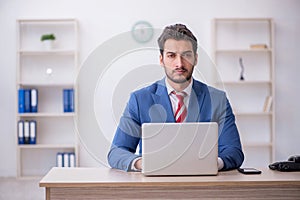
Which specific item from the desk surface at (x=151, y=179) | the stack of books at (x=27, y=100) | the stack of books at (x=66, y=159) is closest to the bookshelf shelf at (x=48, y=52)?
the stack of books at (x=27, y=100)

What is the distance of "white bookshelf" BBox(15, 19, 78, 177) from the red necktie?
3.30m

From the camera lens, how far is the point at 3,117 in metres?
5.88

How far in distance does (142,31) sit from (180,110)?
317cm

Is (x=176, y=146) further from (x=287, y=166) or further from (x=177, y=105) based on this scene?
(x=287, y=166)

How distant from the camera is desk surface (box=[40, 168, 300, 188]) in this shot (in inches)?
86.0

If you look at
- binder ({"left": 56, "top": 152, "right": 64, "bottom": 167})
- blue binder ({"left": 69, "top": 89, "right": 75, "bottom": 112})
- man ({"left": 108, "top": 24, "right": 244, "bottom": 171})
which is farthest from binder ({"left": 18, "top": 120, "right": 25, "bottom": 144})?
man ({"left": 108, "top": 24, "right": 244, "bottom": 171})

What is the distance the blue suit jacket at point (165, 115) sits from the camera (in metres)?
2.61

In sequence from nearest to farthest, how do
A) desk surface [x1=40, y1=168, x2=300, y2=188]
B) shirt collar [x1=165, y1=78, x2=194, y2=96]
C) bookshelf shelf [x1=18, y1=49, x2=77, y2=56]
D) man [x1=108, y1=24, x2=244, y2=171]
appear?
desk surface [x1=40, y1=168, x2=300, y2=188] < man [x1=108, y1=24, x2=244, y2=171] < shirt collar [x1=165, y1=78, x2=194, y2=96] < bookshelf shelf [x1=18, y1=49, x2=77, y2=56]

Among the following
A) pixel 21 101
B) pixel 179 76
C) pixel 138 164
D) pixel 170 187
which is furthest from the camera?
pixel 21 101

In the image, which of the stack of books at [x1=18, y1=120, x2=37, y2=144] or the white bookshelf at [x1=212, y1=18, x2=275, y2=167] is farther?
the white bookshelf at [x1=212, y1=18, x2=275, y2=167]

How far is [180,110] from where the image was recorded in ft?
8.62

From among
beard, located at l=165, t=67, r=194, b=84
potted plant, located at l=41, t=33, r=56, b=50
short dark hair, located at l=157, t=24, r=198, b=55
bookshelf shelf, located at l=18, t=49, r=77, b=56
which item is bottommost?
beard, located at l=165, t=67, r=194, b=84

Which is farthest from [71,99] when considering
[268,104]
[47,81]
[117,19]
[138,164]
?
[138,164]

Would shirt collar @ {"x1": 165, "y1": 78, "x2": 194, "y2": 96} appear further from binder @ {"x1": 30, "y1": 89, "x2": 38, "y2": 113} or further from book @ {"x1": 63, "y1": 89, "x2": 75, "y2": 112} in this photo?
binder @ {"x1": 30, "y1": 89, "x2": 38, "y2": 113}
